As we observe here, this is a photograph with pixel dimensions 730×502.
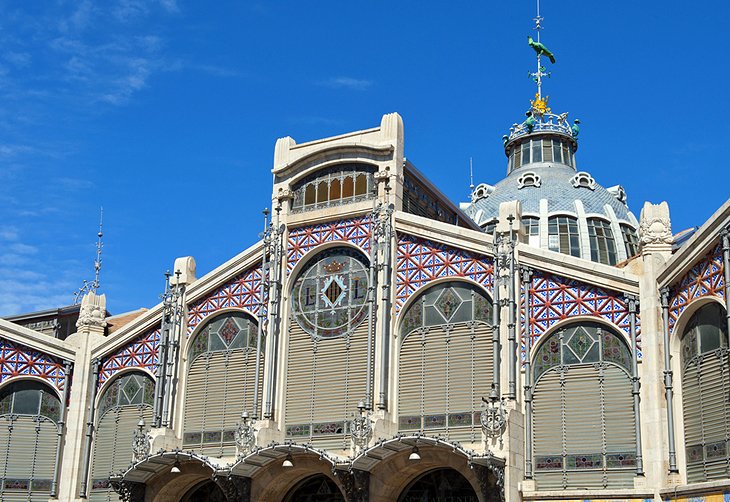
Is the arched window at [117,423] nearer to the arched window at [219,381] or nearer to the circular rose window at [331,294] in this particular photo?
the arched window at [219,381]

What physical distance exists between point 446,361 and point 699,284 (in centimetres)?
910

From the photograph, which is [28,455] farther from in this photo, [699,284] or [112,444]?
[699,284]

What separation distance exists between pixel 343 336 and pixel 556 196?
25.9 meters

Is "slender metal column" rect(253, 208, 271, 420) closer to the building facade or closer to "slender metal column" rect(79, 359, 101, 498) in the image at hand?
the building facade

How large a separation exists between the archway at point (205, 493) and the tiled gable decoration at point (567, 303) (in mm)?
13418

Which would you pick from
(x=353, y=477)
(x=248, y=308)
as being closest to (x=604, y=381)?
(x=353, y=477)

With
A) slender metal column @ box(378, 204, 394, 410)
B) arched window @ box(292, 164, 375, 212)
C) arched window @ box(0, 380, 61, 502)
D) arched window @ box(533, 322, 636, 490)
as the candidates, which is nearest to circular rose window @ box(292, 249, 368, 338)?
slender metal column @ box(378, 204, 394, 410)

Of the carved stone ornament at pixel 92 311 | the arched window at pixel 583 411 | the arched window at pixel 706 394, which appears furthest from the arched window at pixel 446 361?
the carved stone ornament at pixel 92 311

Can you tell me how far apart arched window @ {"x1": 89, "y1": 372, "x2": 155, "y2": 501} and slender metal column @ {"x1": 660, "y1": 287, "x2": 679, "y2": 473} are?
19.9 metres

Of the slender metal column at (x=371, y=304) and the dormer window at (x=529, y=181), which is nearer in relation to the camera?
the slender metal column at (x=371, y=304)

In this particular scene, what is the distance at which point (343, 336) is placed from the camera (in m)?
39.2

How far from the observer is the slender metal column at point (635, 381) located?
1309 inches

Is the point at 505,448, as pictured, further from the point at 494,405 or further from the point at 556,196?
the point at 556,196

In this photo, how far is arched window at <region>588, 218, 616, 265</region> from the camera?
57688 millimetres
